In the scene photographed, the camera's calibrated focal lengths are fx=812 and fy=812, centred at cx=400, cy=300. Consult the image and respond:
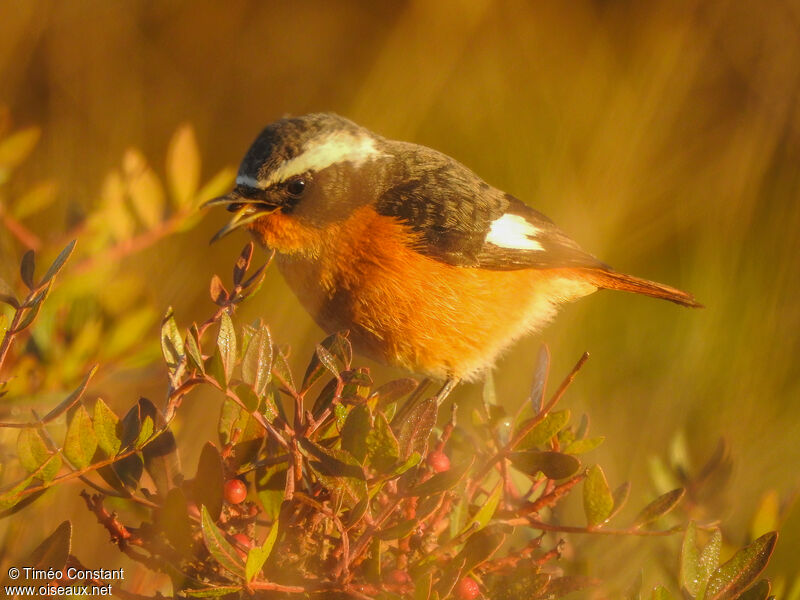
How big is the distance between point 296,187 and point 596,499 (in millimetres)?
1344

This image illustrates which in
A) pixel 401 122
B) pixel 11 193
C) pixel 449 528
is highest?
pixel 401 122

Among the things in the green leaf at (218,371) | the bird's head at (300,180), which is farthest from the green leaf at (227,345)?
the bird's head at (300,180)

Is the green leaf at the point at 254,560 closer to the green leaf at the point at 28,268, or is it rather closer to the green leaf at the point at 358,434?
the green leaf at the point at 358,434

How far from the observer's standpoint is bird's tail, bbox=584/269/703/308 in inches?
103

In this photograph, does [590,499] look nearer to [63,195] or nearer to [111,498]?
[111,498]

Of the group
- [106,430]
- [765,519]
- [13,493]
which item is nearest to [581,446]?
[765,519]

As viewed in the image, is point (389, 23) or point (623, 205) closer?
point (623, 205)

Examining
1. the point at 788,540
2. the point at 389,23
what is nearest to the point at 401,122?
the point at 389,23

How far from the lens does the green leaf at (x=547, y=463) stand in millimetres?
1239

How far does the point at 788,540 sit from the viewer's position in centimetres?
184

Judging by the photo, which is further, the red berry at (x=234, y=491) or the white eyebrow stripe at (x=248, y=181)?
the white eyebrow stripe at (x=248, y=181)

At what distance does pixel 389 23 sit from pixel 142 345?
370cm

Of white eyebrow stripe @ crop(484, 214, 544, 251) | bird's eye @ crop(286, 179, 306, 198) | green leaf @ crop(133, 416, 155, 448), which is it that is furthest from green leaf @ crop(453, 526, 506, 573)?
white eyebrow stripe @ crop(484, 214, 544, 251)

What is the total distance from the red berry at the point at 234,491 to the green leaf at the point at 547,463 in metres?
0.42
